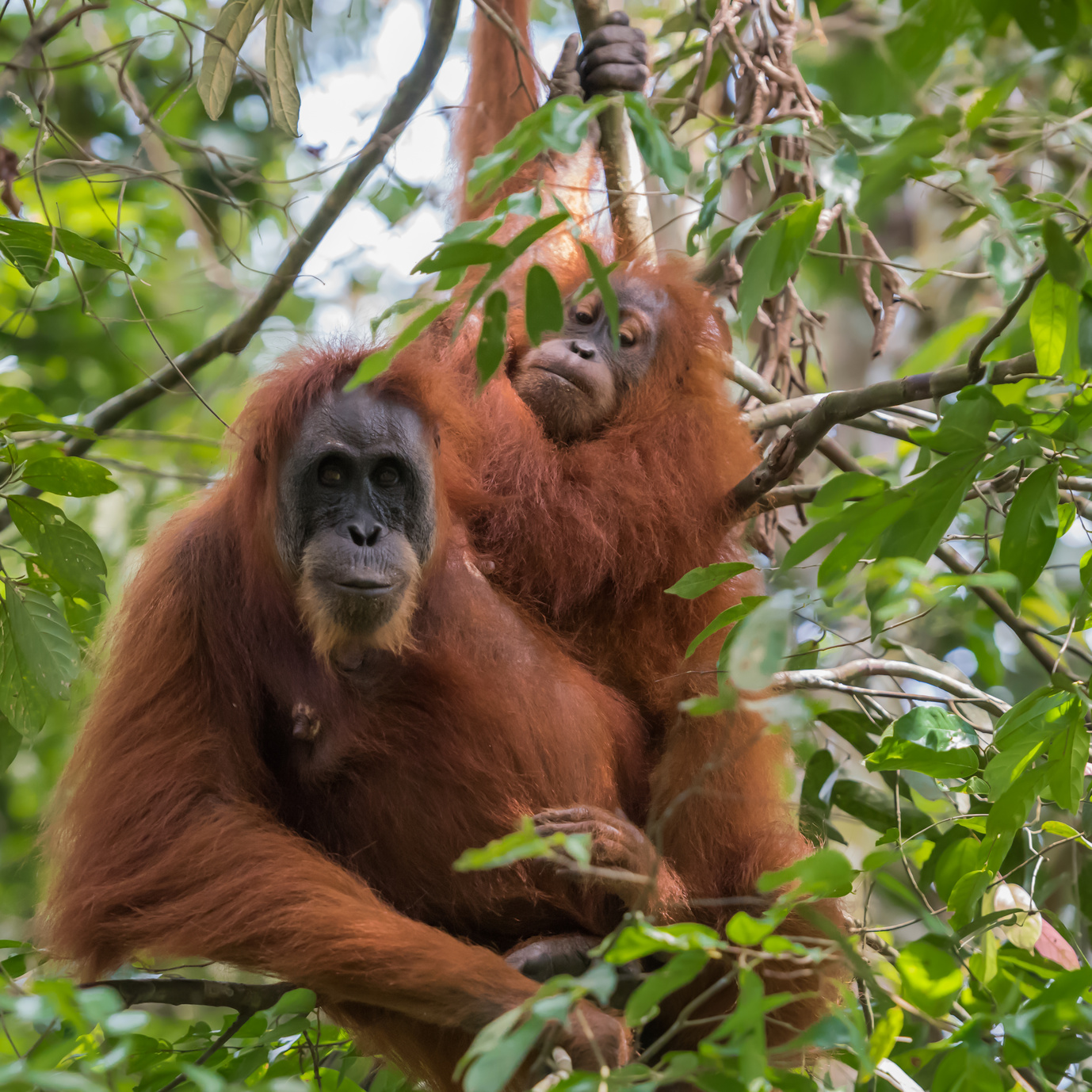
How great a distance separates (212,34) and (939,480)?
223 cm

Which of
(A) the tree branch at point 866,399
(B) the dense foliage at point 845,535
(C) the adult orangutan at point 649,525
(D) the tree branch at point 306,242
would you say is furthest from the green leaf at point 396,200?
(A) the tree branch at point 866,399

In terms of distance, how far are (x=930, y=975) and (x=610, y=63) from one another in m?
2.81

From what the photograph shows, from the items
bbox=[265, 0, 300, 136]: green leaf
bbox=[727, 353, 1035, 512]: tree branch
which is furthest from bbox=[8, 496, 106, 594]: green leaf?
bbox=[727, 353, 1035, 512]: tree branch

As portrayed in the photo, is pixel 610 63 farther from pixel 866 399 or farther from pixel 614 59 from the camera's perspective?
pixel 866 399

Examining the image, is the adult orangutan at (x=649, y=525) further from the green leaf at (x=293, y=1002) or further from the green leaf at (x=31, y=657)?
the green leaf at (x=31, y=657)

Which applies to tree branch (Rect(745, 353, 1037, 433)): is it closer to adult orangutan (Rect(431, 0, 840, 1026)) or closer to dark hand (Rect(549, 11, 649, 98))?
adult orangutan (Rect(431, 0, 840, 1026))

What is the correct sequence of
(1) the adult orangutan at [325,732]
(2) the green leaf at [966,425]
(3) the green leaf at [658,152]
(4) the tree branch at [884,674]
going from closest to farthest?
1. (2) the green leaf at [966,425]
2. (3) the green leaf at [658,152]
3. (1) the adult orangutan at [325,732]
4. (4) the tree branch at [884,674]

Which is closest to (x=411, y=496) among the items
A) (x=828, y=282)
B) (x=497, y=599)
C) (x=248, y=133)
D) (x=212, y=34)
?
(x=497, y=599)

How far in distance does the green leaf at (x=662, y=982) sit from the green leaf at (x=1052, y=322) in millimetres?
1111

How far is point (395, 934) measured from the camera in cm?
221

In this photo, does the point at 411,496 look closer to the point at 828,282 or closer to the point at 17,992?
the point at 17,992

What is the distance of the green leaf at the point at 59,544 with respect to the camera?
257 cm

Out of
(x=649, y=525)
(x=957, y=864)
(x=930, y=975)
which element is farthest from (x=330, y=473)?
(x=957, y=864)

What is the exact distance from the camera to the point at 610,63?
3469 mm
